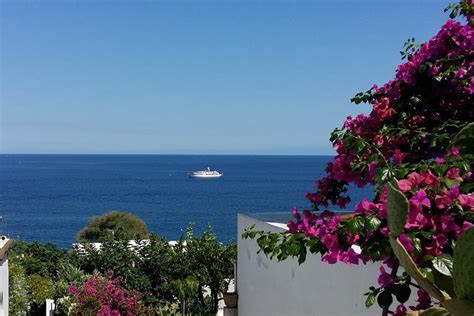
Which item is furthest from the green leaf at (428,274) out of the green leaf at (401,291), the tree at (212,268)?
the tree at (212,268)

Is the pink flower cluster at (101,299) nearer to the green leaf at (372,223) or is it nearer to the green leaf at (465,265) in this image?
the green leaf at (372,223)

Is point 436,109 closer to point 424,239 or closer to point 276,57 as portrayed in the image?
point 424,239

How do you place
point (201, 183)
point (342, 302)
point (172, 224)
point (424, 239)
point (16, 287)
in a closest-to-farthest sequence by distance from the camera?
1. point (424, 239)
2. point (342, 302)
3. point (16, 287)
4. point (172, 224)
5. point (201, 183)

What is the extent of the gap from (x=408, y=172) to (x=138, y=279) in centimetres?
709

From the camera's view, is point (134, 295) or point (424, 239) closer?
point (424, 239)

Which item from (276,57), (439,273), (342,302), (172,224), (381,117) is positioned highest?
(276,57)

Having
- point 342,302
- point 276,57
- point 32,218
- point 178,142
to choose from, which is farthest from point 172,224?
point 342,302

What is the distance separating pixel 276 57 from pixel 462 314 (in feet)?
33.9

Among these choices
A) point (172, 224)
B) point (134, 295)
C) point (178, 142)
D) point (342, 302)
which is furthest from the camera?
point (178, 142)

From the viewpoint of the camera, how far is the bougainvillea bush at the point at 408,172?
1.65 m

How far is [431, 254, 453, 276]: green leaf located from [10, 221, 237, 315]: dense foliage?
6.71 meters

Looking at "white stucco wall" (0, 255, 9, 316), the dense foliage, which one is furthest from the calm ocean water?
"white stucco wall" (0, 255, 9, 316)

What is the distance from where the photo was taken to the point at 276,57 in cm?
1112

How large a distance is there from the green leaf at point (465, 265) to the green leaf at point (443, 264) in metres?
0.44
